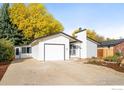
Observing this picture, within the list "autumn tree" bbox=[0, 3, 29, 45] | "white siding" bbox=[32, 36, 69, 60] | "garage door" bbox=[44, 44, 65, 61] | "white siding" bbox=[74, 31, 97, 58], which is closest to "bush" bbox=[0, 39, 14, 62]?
"autumn tree" bbox=[0, 3, 29, 45]

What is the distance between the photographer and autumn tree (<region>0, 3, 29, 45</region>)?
1655 cm

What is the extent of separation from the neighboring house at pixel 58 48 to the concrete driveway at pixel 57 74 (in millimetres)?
699

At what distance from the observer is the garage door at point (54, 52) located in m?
20.0

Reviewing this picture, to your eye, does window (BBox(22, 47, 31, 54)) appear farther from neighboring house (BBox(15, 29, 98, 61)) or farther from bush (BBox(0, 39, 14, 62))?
bush (BBox(0, 39, 14, 62))

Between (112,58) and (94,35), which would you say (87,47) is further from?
(112,58)

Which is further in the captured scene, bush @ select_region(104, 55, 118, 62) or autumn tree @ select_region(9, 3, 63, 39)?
bush @ select_region(104, 55, 118, 62)

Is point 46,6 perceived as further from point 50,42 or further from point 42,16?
point 50,42

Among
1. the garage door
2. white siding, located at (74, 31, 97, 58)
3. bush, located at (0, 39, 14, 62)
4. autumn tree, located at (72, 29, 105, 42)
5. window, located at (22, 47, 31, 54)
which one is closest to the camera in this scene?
white siding, located at (74, 31, 97, 58)

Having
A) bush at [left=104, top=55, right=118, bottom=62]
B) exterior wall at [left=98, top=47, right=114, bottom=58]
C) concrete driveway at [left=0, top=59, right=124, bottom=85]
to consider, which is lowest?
concrete driveway at [left=0, top=59, right=124, bottom=85]

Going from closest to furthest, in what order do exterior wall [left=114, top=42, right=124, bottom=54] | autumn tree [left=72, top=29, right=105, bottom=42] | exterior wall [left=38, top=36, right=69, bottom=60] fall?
exterior wall [left=114, top=42, right=124, bottom=54] → autumn tree [left=72, top=29, right=105, bottom=42] → exterior wall [left=38, top=36, right=69, bottom=60]

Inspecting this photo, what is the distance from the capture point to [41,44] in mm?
21016

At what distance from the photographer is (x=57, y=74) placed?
16.0m

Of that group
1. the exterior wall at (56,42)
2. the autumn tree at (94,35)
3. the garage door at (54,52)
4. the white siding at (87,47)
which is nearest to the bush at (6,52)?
the exterior wall at (56,42)

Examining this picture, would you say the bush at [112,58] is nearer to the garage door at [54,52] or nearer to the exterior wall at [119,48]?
the exterior wall at [119,48]
